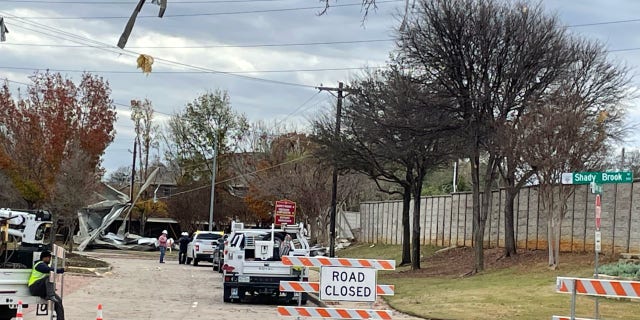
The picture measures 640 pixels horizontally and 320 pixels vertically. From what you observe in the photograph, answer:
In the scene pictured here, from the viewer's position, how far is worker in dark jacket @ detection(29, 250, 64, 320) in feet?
49.2

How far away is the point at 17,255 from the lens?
16.6 metres

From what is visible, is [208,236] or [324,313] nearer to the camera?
[324,313]

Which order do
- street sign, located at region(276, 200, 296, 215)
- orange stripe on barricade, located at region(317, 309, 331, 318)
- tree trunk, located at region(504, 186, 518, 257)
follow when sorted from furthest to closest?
street sign, located at region(276, 200, 296, 215) < tree trunk, located at region(504, 186, 518, 257) < orange stripe on barricade, located at region(317, 309, 331, 318)

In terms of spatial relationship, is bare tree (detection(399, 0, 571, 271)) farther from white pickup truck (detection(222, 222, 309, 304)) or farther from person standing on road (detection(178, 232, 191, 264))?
person standing on road (detection(178, 232, 191, 264))

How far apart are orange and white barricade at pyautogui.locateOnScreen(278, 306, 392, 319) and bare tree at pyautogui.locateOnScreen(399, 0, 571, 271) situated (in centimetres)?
1813

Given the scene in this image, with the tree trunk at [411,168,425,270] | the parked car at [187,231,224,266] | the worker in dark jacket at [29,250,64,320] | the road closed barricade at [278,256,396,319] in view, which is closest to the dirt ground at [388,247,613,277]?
the tree trunk at [411,168,425,270]

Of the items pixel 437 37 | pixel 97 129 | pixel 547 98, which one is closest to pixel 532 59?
pixel 547 98

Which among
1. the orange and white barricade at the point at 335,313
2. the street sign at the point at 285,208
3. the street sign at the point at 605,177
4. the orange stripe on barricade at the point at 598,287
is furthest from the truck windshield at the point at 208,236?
the orange stripe on barricade at the point at 598,287

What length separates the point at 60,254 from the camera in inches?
639

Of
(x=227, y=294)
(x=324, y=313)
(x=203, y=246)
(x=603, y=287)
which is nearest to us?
(x=603, y=287)

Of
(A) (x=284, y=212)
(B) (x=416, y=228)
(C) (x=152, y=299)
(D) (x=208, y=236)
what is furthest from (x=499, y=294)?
(D) (x=208, y=236)

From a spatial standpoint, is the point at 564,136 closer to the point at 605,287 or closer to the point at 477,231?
the point at 477,231

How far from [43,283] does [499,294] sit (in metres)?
11.7

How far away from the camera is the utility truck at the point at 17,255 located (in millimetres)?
15406
